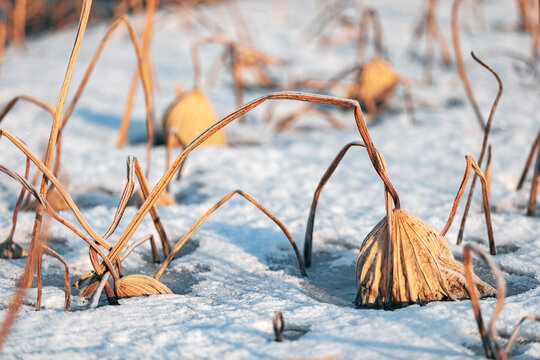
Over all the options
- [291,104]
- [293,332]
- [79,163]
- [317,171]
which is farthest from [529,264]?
[291,104]

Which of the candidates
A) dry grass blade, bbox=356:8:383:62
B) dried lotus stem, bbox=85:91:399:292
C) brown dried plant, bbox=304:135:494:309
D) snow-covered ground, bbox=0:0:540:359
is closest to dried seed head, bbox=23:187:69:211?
snow-covered ground, bbox=0:0:540:359

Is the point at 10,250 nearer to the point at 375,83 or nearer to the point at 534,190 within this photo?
the point at 534,190

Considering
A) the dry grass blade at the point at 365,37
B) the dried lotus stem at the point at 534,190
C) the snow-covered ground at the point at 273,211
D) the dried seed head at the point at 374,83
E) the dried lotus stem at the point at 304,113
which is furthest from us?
the dry grass blade at the point at 365,37

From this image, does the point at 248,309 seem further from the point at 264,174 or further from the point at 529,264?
the point at 264,174

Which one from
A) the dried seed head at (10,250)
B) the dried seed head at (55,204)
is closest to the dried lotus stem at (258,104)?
the dried seed head at (10,250)

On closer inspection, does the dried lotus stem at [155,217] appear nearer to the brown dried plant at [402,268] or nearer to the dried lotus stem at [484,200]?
the brown dried plant at [402,268]
